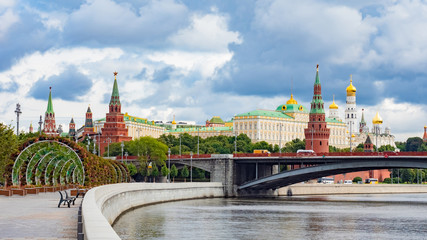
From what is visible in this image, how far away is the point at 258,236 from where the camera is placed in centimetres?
3950

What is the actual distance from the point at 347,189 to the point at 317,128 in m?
43.7

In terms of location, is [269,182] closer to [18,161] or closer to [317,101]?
[18,161]

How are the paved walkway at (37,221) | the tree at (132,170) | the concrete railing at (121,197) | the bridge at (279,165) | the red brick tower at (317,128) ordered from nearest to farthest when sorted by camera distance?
1. the concrete railing at (121,197)
2. the paved walkway at (37,221)
3. the bridge at (279,165)
4. the tree at (132,170)
5. the red brick tower at (317,128)

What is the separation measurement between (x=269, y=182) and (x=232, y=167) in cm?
504

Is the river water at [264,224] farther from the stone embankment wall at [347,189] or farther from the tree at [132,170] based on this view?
the tree at [132,170]

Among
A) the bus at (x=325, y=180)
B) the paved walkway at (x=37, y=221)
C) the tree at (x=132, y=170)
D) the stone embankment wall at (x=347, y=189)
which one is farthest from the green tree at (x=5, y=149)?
the bus at (x=325, y=180)

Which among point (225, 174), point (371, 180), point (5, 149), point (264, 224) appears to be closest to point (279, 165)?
point (225, 174)

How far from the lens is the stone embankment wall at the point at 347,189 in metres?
109

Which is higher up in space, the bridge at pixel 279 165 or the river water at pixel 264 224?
the bridge at pixel 279 165

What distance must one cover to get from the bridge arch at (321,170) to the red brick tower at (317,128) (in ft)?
216

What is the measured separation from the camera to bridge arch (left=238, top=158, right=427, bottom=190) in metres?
79.9

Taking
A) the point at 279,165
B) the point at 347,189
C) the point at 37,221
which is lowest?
the point at 347,189

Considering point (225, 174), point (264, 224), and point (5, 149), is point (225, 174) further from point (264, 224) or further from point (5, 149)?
point (5, 149)

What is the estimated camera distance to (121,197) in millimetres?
48750
